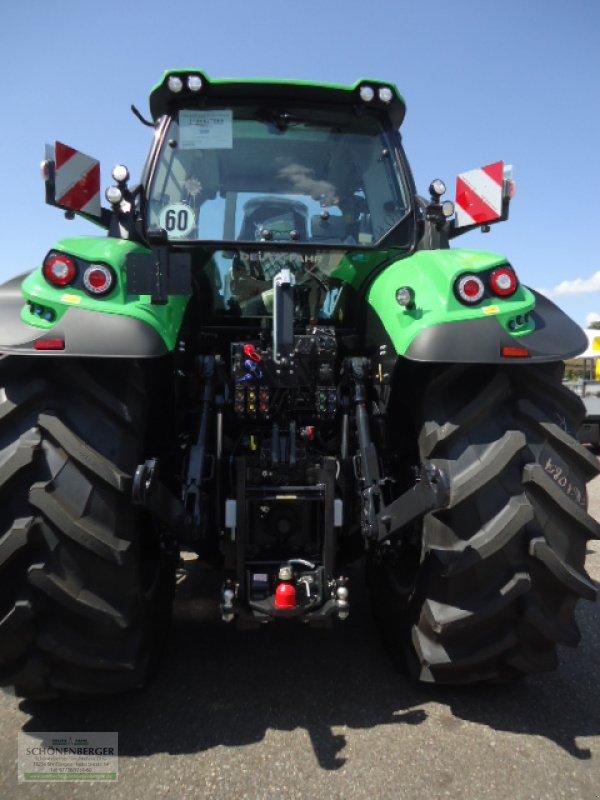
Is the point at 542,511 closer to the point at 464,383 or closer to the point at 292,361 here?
the point at 464,383

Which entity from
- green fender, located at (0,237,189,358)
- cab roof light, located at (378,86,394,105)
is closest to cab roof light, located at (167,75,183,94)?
cab roof light, located at (378,86,394,105)

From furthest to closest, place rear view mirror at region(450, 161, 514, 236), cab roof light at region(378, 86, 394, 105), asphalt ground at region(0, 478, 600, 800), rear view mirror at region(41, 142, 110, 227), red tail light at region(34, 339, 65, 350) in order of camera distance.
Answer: cab roof light at region(378, 86, 394, 105) < rear view mirror at region(450, 161, 514, 236) < rear view mirror at region(41, 142, 110, 227) < red tail light at region(34, 339, 65, 350) < asphalt ground at region(0, 478, 600, 800)

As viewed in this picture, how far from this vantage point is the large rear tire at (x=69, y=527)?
202 centimetres

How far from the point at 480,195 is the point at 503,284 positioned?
32.1 inches

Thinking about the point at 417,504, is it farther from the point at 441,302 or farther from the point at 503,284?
the point at 503,284

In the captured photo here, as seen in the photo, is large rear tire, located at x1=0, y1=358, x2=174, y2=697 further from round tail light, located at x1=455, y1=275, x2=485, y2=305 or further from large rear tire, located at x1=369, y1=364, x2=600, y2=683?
round tail light, located at x1=455, y1=275, x2=485, y2=305

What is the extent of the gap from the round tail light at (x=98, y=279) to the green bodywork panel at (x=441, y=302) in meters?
1.07

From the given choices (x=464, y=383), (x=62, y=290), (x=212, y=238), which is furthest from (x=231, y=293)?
(x=464, y=383)

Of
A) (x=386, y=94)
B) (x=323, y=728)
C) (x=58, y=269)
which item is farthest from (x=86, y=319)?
(x=386, y=94)

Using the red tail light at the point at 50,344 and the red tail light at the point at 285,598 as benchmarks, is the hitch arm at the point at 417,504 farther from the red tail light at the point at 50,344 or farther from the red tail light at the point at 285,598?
the red tail light at the point at 50,344

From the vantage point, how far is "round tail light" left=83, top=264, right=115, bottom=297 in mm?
2174

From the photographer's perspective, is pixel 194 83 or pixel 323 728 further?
pixel 194 83

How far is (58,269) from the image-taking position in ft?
7.07

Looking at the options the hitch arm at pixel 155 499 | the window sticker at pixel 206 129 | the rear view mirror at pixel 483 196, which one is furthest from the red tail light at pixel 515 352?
the window sticker at pixel 206 129
